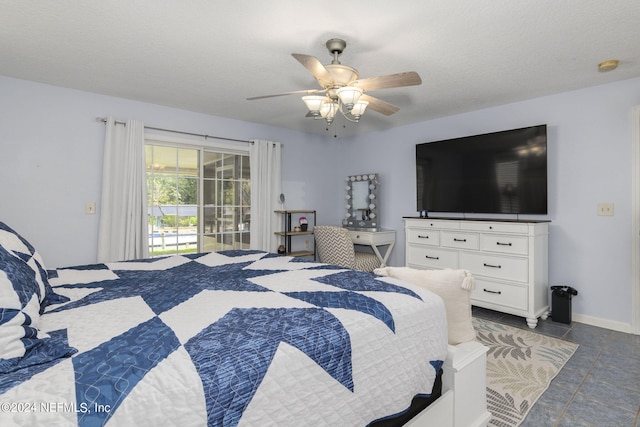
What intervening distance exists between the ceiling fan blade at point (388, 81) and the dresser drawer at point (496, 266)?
2.19 meters

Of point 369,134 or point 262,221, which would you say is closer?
point 262,221

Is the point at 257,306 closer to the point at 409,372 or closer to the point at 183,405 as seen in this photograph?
the point at 183,405

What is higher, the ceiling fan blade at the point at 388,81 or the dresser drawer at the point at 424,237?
the ceiling fan blade at the point at 388,81

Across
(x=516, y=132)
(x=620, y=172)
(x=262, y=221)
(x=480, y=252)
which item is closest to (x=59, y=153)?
(x=262, y=221)

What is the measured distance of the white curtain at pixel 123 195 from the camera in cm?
342

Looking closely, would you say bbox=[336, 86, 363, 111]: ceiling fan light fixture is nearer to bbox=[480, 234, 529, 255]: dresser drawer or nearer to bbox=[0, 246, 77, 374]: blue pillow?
bbox=[0, 246, 77, 374]: blue pillow

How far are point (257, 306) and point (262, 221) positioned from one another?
128 inches

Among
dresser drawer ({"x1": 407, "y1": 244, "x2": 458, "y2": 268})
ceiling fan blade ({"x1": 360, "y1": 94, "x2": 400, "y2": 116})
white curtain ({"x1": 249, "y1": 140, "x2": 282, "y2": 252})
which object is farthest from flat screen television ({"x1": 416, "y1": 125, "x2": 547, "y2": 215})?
white curtain ({"x1": 249, "y1": 140, "x2": 282, "y2": 252})

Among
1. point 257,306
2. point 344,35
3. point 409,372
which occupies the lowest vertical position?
point 409,372

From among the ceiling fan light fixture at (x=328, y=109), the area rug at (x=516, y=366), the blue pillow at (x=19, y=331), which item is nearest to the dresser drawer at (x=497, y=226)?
the area rug at (x=516, y=366)

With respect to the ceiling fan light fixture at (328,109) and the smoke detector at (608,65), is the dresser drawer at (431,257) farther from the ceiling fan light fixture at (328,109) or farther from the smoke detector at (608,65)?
the ceiling fan light fixture at (328,109)

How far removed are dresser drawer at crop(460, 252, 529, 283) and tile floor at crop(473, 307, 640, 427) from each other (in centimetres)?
55

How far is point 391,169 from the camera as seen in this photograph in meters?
4.96

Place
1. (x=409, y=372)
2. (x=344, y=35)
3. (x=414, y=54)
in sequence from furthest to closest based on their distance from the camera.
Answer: (x=414, y=54), (x=344, y=35), (x=409, y=372)
